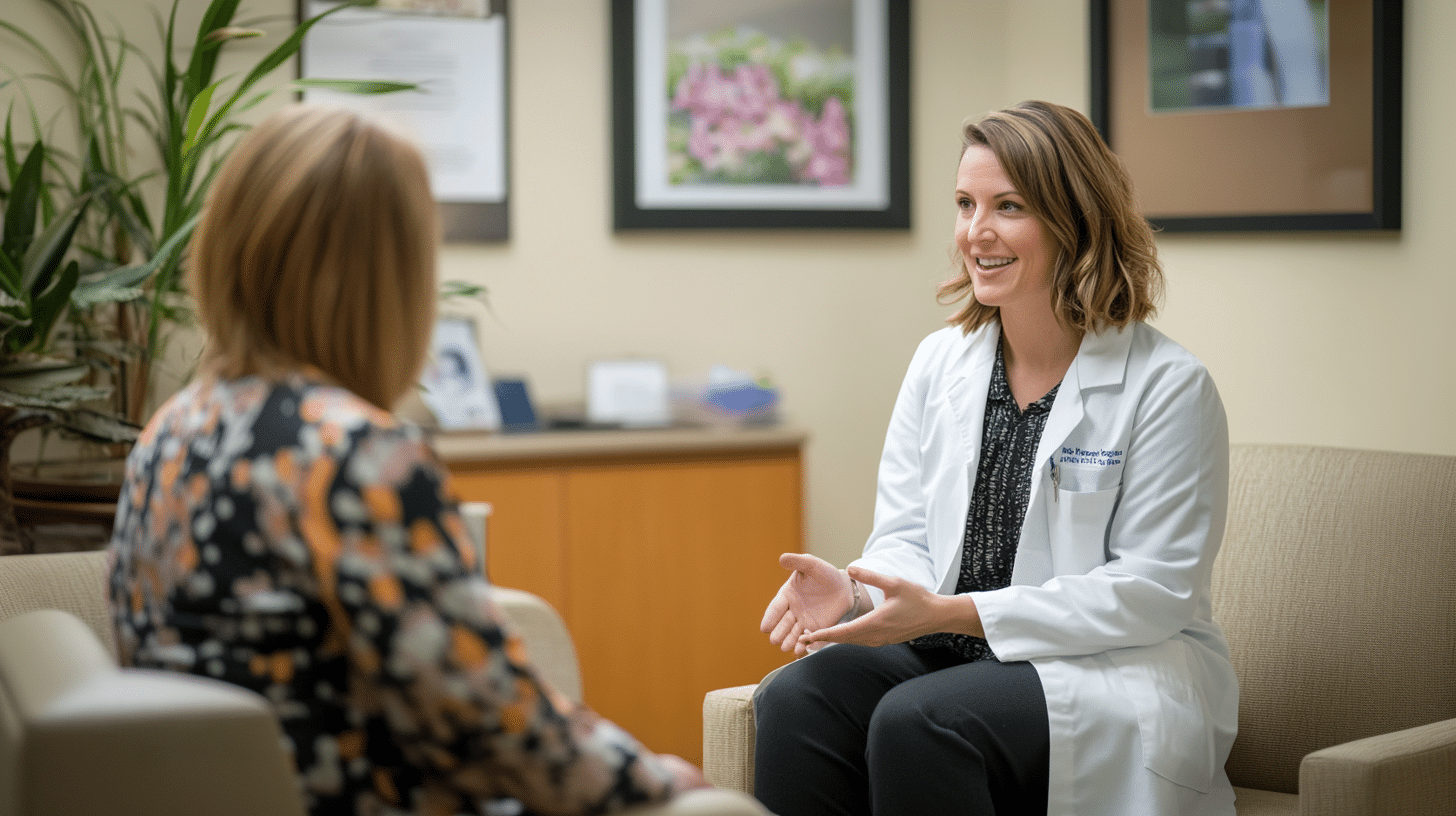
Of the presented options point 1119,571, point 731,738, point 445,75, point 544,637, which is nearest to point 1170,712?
point 1119,571

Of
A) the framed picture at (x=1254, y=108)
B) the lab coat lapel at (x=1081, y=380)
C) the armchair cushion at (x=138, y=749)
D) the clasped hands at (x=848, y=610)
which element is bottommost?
the clasped hands at (x=848, y=610)

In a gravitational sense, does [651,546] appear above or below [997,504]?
below

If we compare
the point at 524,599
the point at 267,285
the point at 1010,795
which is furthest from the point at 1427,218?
the point at 267,285

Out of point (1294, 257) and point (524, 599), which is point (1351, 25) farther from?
point (524, 599)

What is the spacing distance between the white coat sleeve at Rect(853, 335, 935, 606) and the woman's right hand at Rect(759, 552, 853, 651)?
0.12 meters

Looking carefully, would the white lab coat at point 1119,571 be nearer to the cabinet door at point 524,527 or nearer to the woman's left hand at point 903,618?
the woman's left hand at point 903,618

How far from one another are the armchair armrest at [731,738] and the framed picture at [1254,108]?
5.04 ft

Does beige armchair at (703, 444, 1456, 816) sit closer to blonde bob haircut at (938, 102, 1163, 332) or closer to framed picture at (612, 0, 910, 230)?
blonde bob haircut at (938, 102, 1163, 332)

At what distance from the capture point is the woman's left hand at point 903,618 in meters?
1.72

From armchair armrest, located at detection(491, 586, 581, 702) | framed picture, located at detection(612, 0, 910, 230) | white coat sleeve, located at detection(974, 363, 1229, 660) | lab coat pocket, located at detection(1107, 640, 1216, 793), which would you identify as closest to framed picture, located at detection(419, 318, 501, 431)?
framed picture, located at detection(612, 0, 910, 230)

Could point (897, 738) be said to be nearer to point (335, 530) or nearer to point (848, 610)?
point (848, 610)

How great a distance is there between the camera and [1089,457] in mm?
1866

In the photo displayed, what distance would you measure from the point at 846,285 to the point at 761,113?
0.50m

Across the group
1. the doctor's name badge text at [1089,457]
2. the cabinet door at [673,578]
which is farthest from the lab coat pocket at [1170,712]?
the cabinet door at [673,578]
